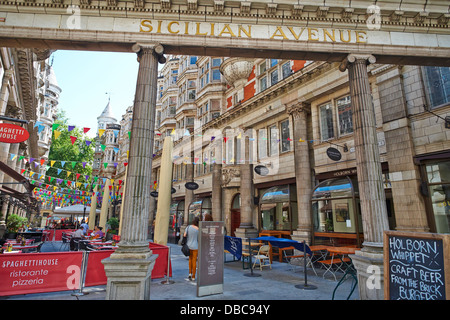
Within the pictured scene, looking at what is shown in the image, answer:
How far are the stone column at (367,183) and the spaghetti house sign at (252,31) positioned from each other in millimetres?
792

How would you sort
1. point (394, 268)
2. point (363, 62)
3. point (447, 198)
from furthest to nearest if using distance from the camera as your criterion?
1. point (447, 198)
2. point (363, 62)
3. point (394, 268)

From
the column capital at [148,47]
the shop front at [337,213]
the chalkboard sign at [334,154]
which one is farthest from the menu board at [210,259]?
the shop front at [337,213]

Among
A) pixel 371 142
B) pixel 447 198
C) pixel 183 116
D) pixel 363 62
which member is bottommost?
pixel 447 198

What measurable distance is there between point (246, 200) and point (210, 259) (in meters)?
10.3

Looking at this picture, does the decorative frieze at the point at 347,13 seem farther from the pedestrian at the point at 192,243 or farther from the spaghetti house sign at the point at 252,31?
the pedestrian at the point at 192,243

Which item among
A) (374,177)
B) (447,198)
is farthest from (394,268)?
(447,198)

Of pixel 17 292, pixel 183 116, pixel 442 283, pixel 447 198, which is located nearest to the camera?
pixel 442 283

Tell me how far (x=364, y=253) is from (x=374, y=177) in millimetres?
2053

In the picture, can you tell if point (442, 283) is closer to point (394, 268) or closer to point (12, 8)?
point (394, 268)

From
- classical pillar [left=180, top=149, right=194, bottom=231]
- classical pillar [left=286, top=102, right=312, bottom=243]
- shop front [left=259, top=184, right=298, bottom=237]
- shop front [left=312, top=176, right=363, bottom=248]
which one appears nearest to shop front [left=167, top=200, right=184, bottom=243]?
classical pillar [left=180, top=149, right=194, bottom=231]

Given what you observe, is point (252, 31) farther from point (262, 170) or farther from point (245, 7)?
point (262, 170)

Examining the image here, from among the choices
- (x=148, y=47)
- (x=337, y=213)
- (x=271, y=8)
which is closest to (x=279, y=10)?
(x=271, y=8)

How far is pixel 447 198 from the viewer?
9227 millimetres

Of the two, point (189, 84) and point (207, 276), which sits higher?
point (189, 84)
